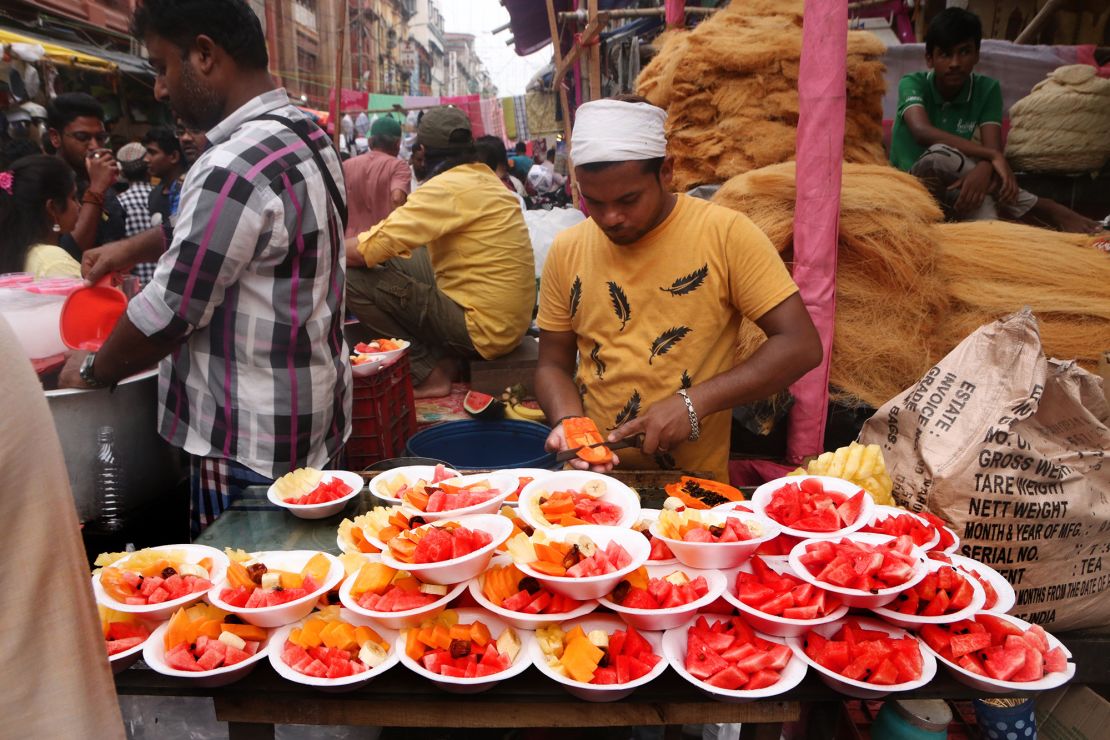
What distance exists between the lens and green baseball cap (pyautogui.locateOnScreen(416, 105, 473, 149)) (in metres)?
4.70

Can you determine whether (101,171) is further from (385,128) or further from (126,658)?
(126,658)

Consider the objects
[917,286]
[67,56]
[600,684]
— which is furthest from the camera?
[67,56]

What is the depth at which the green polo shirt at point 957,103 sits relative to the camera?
14.2 feet

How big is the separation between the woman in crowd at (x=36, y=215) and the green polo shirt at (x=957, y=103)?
189 inches

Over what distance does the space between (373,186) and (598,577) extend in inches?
244

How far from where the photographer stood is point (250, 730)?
4.57 feet

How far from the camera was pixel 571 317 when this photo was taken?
2.67 meters

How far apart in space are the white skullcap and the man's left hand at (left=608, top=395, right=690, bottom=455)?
2.63 feet


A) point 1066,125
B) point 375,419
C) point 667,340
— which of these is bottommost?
point 375,419

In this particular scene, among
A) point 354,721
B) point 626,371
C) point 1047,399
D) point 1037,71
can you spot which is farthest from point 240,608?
point 1037,71

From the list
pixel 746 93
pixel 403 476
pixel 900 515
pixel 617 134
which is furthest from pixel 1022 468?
pixel 746 93

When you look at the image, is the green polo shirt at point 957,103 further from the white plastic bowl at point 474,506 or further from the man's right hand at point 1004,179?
the white plastic bowl at point 474,506

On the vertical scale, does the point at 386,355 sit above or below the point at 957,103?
below

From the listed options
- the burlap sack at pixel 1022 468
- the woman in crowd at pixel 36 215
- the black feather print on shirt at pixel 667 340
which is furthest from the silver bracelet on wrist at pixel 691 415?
the woman in crowd at pixel 36 215
